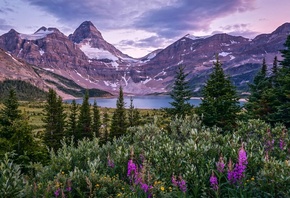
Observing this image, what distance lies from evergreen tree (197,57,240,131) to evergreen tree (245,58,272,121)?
228 cm

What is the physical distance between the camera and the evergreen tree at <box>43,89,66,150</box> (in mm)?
54972

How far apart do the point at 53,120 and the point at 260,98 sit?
1656 inches

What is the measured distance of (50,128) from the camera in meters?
55.4

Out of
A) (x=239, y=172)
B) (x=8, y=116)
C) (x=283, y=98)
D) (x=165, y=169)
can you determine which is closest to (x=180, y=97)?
(x=283, y=98)

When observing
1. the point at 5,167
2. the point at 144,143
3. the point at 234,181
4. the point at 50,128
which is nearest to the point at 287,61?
the point at 144,143

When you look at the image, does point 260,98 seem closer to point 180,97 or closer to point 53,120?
point 180,97

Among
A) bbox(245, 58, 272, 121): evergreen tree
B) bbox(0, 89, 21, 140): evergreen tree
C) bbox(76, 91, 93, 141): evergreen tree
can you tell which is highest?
bbox(245, 58, 272, 121): evergreen tree

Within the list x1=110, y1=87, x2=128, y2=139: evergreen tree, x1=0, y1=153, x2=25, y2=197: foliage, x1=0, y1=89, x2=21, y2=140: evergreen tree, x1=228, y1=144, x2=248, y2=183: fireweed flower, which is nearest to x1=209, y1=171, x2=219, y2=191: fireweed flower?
x1=228, y1=144, x2=248, y2=183: fireweed flower

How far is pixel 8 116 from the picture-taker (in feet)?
104

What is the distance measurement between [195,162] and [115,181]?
111 inches

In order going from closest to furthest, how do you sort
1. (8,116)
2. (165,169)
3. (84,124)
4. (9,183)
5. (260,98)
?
1. (9,183)
2. (165,169)
3. (8,116)
4. (260,98)
5. (84,124)

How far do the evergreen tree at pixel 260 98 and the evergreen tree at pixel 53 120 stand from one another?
3886 centimetres

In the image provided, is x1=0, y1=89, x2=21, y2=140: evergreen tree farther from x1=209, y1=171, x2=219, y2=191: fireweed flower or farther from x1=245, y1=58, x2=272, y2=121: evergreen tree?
x1=209, y1=171, x2=219, y2=191: fireweed flower

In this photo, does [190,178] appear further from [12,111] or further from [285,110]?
[12,111]
